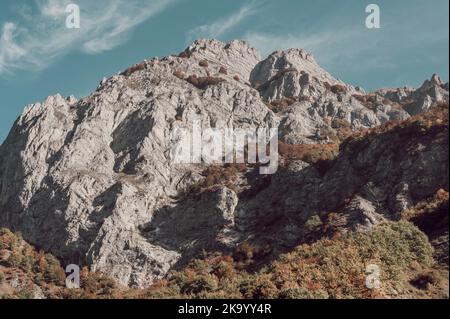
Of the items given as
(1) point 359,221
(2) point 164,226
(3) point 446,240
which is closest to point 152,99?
(2) point 164,226

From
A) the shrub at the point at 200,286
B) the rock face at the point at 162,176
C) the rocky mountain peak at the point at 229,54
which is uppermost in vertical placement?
the rocky mountain peak at the point at 229,54

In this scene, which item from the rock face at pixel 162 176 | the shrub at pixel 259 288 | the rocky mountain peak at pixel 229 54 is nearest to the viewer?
the shrub at pixel 259 288

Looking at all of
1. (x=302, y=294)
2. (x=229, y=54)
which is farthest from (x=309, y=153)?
(x=229, y=54)

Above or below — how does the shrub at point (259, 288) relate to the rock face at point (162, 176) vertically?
below

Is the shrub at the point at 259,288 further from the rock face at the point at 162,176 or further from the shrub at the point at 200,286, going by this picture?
the rock face at the point at 162,176
